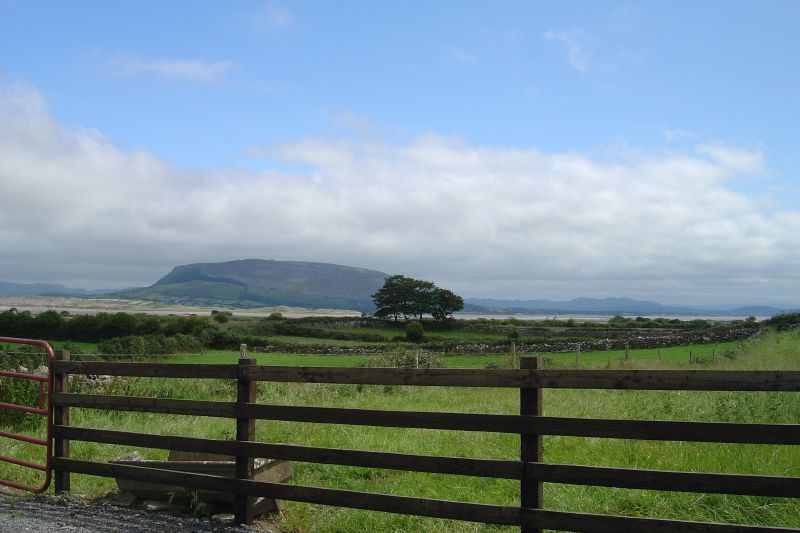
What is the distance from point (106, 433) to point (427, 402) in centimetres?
1233

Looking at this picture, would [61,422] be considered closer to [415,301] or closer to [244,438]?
[244,438]

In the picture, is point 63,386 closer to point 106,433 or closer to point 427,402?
point 106,433

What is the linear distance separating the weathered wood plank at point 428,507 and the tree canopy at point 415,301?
89725 mm

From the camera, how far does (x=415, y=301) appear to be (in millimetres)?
107688

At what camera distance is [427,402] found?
1917cm

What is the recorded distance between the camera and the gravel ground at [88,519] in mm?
6551

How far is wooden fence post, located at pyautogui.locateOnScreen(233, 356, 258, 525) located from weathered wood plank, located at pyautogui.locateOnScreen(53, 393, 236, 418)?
132 millimetres

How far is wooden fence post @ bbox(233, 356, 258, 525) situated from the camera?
265 inches

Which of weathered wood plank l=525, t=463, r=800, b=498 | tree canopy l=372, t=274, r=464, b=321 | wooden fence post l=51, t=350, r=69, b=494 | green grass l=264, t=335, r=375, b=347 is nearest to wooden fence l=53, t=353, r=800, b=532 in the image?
weathered wood plank l=525, t=463, r=800, b=498

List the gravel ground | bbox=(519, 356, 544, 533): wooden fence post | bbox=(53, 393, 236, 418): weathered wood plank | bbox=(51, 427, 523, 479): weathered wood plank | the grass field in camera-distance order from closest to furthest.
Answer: bbox=(519, 356, 544, 533): wooden fence post
bbox=(51, 427, 523, 479): weathered wood plank
the gravel ground
the grass field
bbox=(53, 393, 236, 418): weathered wood plank

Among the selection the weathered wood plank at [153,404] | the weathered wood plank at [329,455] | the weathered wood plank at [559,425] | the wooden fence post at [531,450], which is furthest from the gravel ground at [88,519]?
the wooden fence post at [531,450]

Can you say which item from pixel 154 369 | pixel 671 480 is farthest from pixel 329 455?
pixel 671 480

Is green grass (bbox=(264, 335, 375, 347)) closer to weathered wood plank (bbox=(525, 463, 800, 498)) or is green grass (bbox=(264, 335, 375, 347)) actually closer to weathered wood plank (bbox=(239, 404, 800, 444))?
weathered wood plank (bbox=(239, 404, 800, 444))

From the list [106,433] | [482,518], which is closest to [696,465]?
[482,518]
